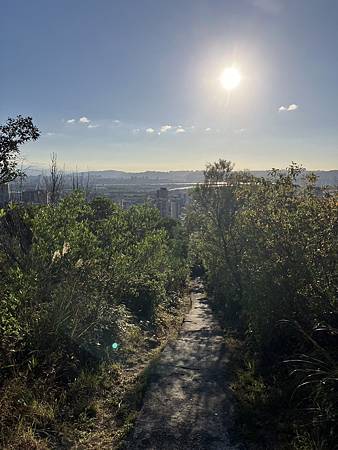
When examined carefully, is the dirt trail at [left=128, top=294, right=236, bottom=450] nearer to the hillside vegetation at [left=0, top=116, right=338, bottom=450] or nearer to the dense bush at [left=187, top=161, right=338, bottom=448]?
the hillside vegetation at [left=0, top=116, right=338, bottom=450]

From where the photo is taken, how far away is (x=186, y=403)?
678 centimetres

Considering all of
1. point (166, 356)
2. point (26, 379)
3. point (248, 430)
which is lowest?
point (166, 356)

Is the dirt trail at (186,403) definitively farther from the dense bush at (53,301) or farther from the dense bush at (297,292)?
the dense bush at (53,301)

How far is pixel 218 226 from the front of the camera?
679 inches

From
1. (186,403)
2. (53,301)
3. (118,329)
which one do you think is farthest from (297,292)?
(118,329)

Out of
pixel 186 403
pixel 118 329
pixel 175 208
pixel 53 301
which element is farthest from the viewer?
pixel 175 208

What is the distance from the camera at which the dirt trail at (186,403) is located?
5570 mm

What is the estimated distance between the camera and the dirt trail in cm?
557

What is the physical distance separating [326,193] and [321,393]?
4364 millimetres

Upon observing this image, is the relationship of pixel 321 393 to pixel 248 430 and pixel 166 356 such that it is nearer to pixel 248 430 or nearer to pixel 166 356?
pixel 248 430

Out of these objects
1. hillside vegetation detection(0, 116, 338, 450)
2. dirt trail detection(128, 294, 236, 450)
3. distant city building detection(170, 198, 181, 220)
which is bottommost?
distant city building detection(170, 198, 181, 220)

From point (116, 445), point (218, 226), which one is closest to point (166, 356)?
point (116, 445)

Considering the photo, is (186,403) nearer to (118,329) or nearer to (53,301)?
(53,301)

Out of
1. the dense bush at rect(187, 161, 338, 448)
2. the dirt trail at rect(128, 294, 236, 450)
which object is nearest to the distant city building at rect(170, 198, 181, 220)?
the dense bush at rect(187, 161, 338, 448)
